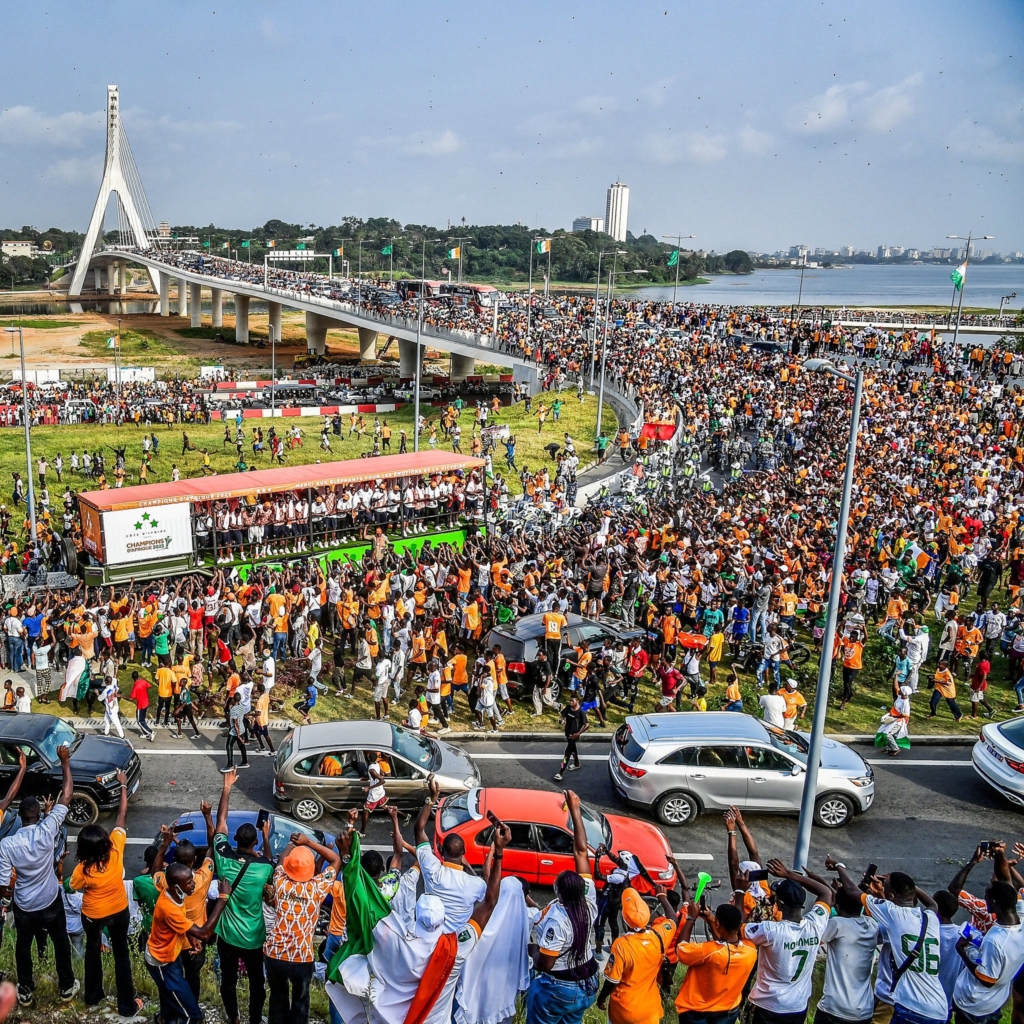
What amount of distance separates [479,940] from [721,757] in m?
7.23

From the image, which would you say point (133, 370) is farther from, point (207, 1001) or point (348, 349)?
point (207, 1001)

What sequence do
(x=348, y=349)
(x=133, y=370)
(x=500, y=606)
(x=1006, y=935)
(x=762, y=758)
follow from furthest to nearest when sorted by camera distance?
1. (x=348, y=349)
2. (x=133, y=370)
3. (x=500, y=606)
4. (x=762, y=758)
5. (x=1006, y=935)

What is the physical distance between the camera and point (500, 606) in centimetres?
1875

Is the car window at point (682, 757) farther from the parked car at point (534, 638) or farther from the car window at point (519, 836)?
the parked car at point (534, 638)

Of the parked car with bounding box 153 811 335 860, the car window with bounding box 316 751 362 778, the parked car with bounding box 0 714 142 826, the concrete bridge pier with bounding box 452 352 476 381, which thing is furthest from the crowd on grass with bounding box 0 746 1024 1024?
the concrete bridge pier with bounding box 452 352 476 381

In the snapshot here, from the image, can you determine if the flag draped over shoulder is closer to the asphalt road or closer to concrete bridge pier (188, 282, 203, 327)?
the asphalt road

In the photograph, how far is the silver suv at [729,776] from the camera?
12.4 metres

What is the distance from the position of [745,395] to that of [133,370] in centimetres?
4113

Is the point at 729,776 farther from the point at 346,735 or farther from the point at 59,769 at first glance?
the point at 59,769

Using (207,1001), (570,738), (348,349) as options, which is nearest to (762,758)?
(570,738)

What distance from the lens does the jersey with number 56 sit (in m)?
6.12

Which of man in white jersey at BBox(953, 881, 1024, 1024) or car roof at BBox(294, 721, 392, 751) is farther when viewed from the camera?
car roof at BBox(294, 721, 392, 751)

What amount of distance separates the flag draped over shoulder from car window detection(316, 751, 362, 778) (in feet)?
21.4

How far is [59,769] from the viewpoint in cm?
1244
